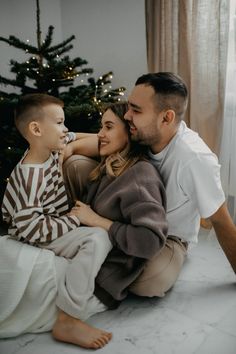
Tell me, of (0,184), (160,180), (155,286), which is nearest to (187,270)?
(155,286)

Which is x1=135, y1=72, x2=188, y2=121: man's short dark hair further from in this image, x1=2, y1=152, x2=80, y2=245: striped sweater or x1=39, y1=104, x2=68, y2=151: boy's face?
x1=2, y1=152, x2=80, y2=245: striped sweater

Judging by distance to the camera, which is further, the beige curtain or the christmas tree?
the beige curtain

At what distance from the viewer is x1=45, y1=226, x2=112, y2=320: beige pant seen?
4.50ft

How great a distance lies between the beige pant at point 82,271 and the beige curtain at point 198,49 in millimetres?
1163

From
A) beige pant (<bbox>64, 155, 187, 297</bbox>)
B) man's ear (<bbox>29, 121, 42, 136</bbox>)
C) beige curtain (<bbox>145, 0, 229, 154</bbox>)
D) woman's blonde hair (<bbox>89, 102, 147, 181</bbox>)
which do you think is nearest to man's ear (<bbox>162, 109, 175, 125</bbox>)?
woman's blonde hair (<bbox>89, 102, 147, 181</bbox>)

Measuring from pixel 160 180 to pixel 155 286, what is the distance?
1.50ft

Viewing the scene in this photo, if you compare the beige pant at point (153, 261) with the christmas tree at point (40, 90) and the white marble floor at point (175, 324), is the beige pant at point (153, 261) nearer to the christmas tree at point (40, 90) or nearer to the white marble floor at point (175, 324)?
the white marble floor at point (175, 324)

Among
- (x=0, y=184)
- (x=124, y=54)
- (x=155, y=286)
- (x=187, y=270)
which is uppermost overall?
(x=124, y=54)

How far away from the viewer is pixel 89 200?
1.66m

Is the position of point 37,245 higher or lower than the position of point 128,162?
lower

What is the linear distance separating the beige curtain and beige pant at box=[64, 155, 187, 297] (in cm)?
87

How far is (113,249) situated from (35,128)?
610 mm

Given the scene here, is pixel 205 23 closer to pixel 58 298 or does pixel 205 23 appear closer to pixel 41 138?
pixel 41 138

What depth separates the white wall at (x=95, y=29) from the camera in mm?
2877
